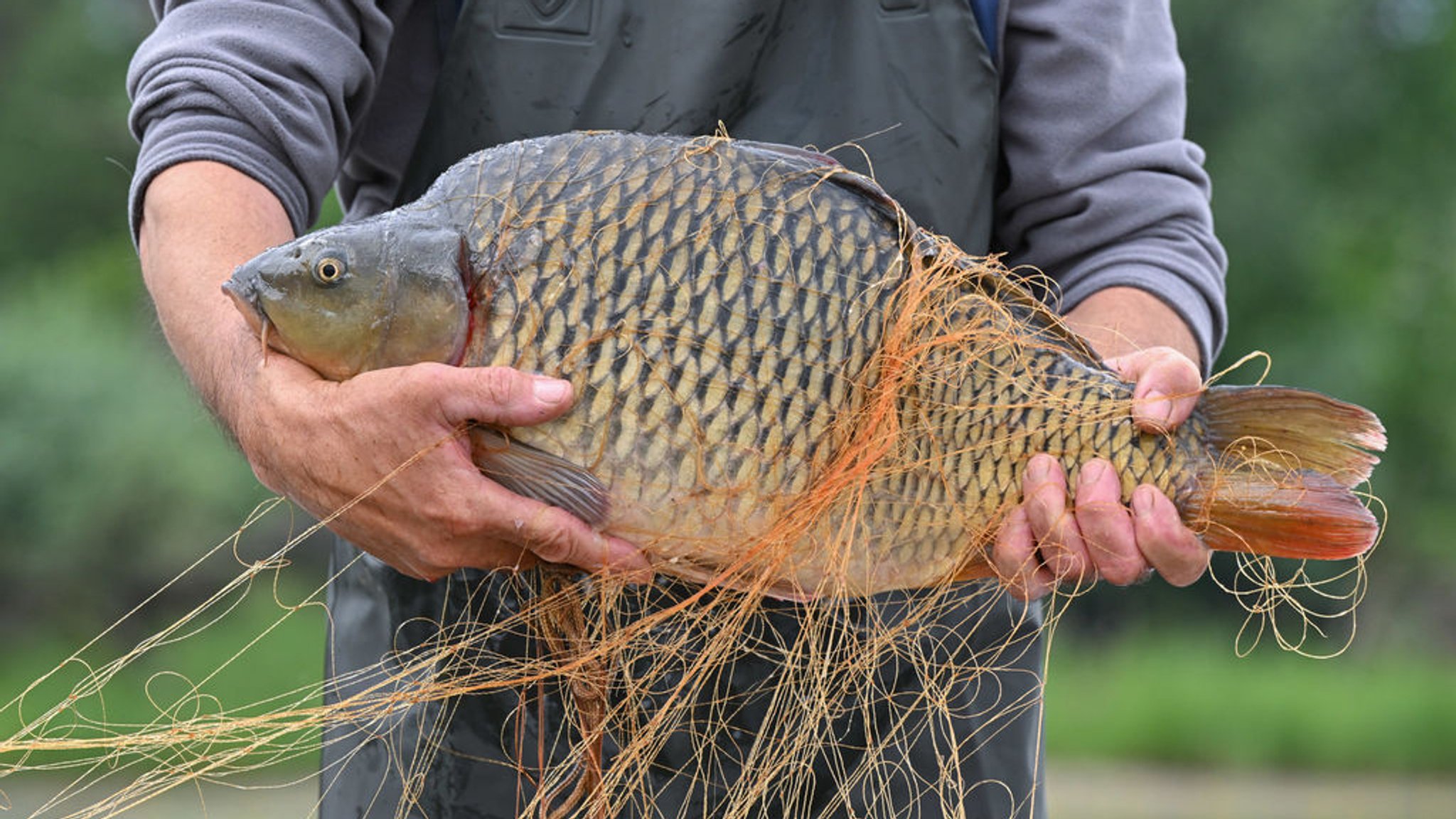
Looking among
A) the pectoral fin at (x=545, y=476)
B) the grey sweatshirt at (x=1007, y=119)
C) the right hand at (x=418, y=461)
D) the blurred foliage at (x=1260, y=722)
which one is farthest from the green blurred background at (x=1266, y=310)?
the pectoral fin at (x=545, y=476)

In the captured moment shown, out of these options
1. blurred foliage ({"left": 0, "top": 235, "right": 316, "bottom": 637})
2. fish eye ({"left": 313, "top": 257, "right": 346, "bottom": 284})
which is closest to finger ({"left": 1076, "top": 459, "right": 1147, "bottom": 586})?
fish eye ({"left": 313, "top": 257, "right": 346, "bottom": 284})

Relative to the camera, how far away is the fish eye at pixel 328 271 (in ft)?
5.00

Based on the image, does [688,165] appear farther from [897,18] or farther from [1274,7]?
[1274,7]

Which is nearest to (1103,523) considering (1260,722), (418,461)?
(418,461)

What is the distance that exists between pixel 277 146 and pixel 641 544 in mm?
650

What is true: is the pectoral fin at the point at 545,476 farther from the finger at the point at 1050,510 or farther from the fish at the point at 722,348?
the finger at the point at 1050,510

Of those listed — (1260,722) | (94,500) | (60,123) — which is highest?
(94,500)

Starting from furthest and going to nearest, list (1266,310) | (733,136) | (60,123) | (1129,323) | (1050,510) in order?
(60,123), (1266,310), (1129,323), (733,136), (1050,510)

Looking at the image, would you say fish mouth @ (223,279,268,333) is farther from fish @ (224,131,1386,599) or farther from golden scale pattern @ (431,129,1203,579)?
golden scale pattern @ (431,129,1203,579)

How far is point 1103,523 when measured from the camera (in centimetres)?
173

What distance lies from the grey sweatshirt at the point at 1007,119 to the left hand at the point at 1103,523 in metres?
0.43

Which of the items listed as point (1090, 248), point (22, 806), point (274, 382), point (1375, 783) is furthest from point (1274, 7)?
point (274, 382)

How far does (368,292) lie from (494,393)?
17cm

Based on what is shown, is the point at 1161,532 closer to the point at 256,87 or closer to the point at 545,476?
the point at 545,476
